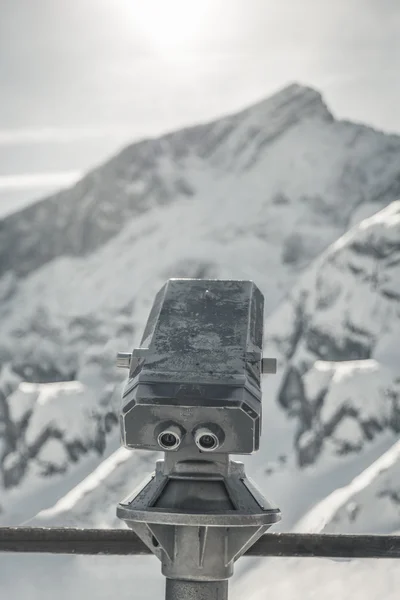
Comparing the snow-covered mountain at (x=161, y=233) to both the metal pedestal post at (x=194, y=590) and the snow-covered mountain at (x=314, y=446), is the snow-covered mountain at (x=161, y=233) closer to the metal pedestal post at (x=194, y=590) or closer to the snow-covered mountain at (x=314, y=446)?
the snow-covered mountain at (x=314, y=446)

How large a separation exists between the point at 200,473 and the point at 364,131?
2936 inches

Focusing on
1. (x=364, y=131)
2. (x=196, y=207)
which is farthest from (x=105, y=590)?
(x=364, y=131)

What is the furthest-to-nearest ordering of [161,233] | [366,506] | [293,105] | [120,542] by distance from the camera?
[293,105]
[161,233]
[366,506]
[120,542]

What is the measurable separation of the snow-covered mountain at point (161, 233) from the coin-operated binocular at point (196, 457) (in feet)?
200

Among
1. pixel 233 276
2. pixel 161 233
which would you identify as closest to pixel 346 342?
pixel 233 276

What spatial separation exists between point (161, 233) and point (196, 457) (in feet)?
226

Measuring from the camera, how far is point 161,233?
7119 cm

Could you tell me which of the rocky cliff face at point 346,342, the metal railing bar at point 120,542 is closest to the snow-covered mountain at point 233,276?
the rocky cliff face at point 346,342

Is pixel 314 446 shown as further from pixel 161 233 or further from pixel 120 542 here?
pixel 120 542

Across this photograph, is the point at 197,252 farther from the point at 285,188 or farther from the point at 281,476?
the point at 281,476

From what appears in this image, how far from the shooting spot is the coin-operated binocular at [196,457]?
101 inches

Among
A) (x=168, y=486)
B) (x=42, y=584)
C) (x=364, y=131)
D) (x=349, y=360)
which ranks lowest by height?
Answer: (x=42, y=584)

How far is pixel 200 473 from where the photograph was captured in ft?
8.77

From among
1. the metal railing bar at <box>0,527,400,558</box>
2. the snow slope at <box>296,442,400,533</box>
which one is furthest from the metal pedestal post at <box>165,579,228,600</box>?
the snow slope at <box>296,442,400,533</box>
